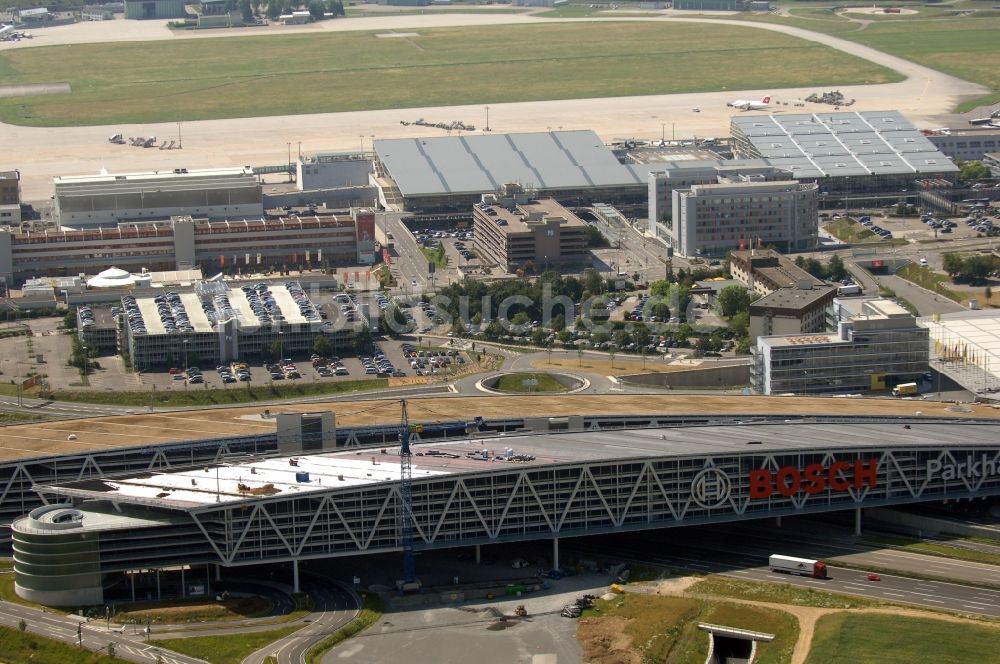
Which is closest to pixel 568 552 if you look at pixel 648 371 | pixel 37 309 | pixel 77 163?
pixel 648 371

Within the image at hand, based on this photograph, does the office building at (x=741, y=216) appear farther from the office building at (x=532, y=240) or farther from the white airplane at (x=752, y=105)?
the white airplane at (x=752, y=105)

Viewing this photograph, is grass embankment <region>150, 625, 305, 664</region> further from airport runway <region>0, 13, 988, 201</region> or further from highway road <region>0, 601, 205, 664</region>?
airport runway <region>0, 13, 988, 201</region>

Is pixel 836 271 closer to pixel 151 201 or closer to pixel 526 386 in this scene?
pixel 526 386

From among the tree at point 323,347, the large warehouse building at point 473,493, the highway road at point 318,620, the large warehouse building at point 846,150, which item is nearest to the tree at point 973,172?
the large warehouse building at point 846,150

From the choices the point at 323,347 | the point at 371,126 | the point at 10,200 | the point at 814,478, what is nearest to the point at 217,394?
the point at 323,347

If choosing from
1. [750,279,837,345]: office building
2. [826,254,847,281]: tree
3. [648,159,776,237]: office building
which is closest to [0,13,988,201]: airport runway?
[648,159,776,237]: office building
